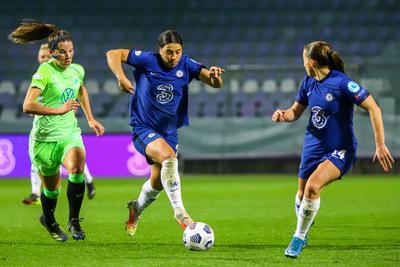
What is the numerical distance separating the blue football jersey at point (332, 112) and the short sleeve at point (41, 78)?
2473mm

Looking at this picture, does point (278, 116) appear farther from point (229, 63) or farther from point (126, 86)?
point (229, 63)

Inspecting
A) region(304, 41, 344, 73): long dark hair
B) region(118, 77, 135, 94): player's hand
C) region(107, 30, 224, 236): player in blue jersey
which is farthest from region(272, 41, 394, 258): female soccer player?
region(118, 77, 135, 94): player's hand

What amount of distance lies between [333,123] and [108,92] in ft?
40.4

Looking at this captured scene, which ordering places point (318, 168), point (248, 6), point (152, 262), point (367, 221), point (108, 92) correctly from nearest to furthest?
point (152, 262), point (318, 168), point (367, 221), point (108, 92), point (248, 6)

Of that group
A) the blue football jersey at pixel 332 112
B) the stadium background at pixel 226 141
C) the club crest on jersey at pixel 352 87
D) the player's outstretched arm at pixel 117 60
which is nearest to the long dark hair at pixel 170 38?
the player's outstretched arm at pixel 117 60

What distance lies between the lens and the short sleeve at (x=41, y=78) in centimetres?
813

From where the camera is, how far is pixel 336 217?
1095cm

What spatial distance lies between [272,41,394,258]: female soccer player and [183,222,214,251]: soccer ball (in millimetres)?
760

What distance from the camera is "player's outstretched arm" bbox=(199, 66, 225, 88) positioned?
7.86m

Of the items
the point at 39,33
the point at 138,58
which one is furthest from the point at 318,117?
the point at 39,33

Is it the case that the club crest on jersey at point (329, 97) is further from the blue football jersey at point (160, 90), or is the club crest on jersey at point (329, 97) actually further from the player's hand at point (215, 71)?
the blue football jersey at point (160, 90)

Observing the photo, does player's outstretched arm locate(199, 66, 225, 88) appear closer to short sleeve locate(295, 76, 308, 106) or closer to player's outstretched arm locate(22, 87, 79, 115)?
short sleeve locate(295, 76, 308, 106)

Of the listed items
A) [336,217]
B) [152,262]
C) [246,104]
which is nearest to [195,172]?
[246,104]

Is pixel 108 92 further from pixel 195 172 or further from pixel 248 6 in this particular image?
pixel 248 6
